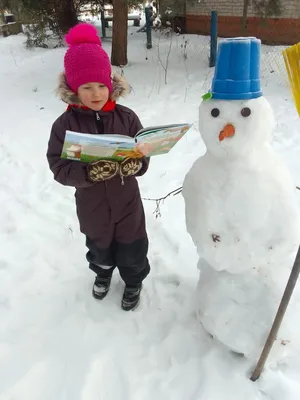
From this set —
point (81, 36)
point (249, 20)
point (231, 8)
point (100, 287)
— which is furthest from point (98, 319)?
point (231, 8)

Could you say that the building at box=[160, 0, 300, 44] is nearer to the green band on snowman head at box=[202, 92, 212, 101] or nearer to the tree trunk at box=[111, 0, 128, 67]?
the tree trunk at box=[111, 0, 128, 67]

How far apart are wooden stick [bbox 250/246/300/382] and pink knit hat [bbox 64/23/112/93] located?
1071 millimetres

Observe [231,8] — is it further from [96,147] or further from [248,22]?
[96,147]

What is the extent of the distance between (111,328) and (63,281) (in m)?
0.50

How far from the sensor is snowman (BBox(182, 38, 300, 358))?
1.30 m

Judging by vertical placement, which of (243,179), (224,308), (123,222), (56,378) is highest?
(243,179)

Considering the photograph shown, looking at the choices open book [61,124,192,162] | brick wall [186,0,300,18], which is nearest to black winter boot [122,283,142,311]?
open book [61,124,192,162]

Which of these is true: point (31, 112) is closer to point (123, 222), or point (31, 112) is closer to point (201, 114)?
point (123, 222)

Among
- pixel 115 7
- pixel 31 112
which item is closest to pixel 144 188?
pixel 31 112

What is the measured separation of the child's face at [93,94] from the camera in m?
1.57

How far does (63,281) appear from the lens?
2.32 meters

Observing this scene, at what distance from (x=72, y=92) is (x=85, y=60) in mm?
145

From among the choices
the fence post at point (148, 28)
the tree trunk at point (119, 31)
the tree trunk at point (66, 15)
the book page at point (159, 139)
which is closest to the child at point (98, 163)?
the book page at point (159, 139)

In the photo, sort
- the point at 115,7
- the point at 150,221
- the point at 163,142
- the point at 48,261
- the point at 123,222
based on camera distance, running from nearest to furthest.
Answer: the point at 163,142, the point at 123,222, the point at 48,261, the point at 150,221, the point at 115,7
